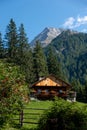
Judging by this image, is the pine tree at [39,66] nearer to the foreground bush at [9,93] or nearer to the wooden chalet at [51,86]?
the wooden chalet at [51,86]

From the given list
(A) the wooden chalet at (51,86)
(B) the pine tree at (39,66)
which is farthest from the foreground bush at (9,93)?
(B) the pine tree at (39,66)

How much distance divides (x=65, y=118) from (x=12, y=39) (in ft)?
258

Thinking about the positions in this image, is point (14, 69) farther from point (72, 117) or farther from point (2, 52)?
point (2, 52)

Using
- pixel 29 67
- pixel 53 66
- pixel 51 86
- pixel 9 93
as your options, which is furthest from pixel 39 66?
pixel 9 93

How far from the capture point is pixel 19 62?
96500mm

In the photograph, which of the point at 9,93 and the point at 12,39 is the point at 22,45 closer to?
the point at 12,39

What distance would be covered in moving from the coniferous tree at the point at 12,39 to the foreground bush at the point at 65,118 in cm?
7457

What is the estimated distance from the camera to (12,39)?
9975cm

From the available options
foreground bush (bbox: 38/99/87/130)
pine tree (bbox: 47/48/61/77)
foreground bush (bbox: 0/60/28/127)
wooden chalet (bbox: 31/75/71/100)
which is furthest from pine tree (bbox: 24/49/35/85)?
foreground bush (bbox: 38/99/87/130)

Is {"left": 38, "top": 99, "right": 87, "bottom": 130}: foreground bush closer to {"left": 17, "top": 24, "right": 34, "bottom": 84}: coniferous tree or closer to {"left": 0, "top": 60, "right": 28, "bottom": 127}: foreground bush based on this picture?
{"left": 0, "top": 60, "right": 28, "bottom": 127}: foreground bush

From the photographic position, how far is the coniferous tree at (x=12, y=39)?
97938 mm

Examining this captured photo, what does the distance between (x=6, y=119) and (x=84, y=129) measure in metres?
4.60

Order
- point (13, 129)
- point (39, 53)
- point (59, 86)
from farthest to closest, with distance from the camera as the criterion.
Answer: point (39, 53), point (59, 86), point (13, 129)

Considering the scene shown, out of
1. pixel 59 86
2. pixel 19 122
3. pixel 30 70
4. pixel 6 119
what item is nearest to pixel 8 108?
pixel 6 119
